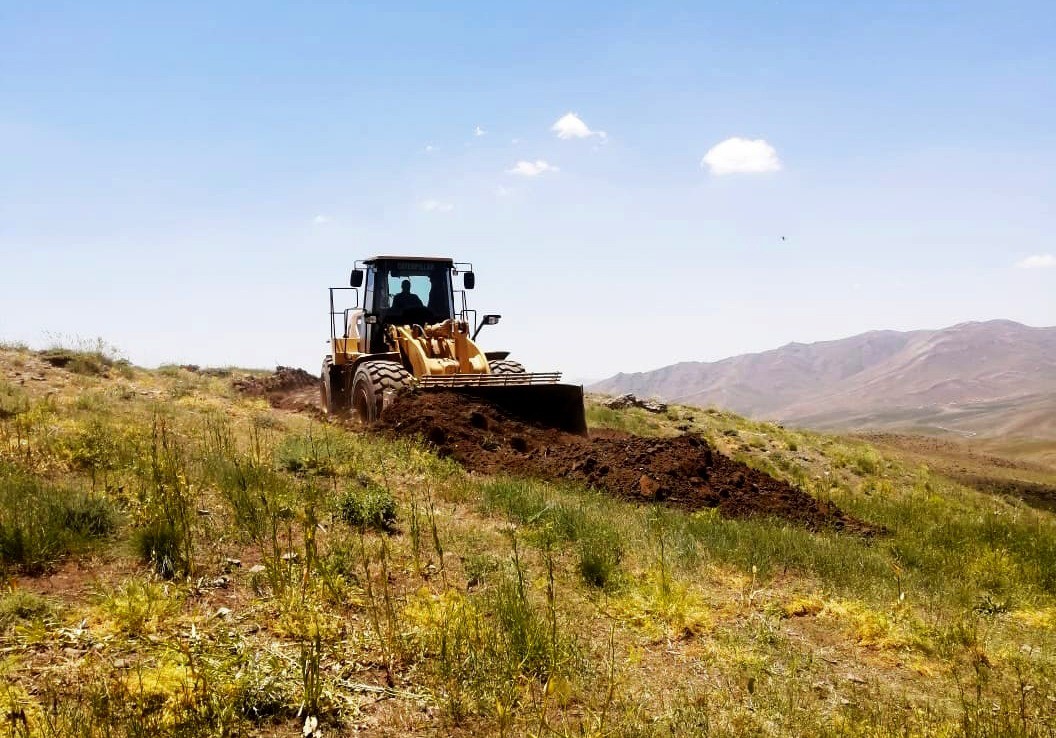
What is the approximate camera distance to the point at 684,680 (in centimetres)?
391

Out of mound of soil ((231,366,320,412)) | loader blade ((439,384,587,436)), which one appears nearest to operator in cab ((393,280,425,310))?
loader blade ((439,384,587,436))

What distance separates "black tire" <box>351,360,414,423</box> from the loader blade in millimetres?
967

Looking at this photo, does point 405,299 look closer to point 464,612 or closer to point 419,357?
point 419,357

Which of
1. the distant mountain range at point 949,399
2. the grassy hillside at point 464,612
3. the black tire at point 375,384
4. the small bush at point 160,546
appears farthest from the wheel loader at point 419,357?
the distant mountain range at point 949,399

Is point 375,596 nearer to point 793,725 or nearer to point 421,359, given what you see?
point 793,725

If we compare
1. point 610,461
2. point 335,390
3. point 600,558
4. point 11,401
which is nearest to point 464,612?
point 600,558

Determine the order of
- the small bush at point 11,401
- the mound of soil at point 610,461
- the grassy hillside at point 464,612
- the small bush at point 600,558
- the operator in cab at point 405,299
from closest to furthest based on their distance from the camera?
the grassy hillside at point 464,612 → the small bush at point 600,558 → the mound of soil at point 610,461 → the small bush at point 11,401 → the operator in cab at point 405,299

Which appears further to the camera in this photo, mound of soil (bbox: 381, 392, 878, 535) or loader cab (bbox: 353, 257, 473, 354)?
loader cab (bbox: 353, 257, 473, 354)

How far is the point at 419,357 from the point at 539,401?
2367 millimetres

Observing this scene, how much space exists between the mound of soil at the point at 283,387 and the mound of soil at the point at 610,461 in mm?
9713

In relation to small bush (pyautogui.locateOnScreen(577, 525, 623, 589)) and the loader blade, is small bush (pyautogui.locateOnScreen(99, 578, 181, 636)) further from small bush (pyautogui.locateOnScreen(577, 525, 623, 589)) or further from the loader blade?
the loader blade

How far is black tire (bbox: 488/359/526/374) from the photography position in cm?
1329

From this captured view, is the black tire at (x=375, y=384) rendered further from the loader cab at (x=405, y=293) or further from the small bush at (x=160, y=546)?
the small bush at (x=160, y=546)

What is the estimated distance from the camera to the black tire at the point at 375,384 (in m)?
11.7
